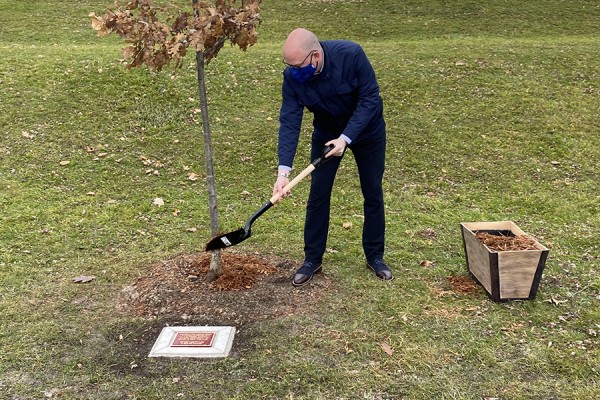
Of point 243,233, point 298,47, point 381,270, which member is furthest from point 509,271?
point 298,47

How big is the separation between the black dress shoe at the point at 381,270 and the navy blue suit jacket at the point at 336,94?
1190mm

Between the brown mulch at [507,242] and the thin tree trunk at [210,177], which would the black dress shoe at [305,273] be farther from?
the brown mulch at [507,242]

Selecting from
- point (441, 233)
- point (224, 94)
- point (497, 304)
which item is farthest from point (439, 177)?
point (224, 94)

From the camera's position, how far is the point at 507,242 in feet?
14.2

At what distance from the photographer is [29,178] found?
6680mm

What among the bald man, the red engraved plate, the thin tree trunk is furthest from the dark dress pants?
the red engraved plate

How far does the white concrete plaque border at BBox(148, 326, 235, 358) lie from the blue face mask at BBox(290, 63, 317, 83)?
5.93ft

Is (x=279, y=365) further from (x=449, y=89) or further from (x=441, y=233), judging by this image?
(x=449, y=89)

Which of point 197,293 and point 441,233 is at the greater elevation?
point 197,293

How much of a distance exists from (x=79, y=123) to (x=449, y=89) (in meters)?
5.94

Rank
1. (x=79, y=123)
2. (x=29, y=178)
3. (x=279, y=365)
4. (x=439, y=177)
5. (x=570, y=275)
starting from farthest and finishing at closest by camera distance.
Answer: (x=79, y=123) → (x=439, y=177) → (x=29, y=178) → (x=570, y=275) → (x=279, y=365)

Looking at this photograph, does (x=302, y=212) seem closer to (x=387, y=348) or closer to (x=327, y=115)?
(x=327, y=115)

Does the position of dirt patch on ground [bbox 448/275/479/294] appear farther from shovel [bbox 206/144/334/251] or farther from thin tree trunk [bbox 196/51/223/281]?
thin tree trunk [bbox 196/51/223/281]

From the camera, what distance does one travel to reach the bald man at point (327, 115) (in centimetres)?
388
